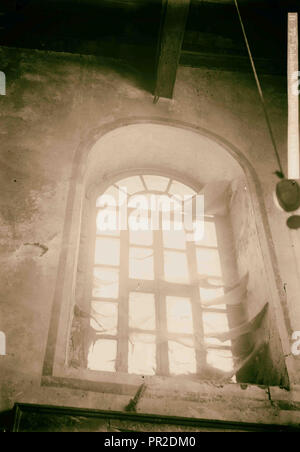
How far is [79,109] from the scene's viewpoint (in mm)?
4422

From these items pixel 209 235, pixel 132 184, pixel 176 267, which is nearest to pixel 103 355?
pixel 176 267

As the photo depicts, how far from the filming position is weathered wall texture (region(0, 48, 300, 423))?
270 cm

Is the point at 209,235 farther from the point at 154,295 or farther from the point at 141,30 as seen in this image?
the point at 141,30

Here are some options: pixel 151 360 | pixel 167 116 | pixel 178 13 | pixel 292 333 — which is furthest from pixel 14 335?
pixel 178 13

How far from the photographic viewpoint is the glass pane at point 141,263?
399cm

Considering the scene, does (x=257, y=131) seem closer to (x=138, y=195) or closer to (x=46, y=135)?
(x=138, y=195)

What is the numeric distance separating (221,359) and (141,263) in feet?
3.97

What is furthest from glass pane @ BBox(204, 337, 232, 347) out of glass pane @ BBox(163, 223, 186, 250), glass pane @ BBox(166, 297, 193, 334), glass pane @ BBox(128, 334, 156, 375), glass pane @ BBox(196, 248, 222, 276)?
glass pane @ BBox(163, 223, 186, 250)

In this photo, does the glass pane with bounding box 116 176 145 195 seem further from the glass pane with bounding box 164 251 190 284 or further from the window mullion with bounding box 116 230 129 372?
the glass pane with bounding box 164 251 190 284

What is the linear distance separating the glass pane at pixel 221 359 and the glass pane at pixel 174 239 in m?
1.21

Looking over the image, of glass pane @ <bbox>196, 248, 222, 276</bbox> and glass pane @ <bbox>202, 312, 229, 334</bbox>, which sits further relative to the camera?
glass pane @ <bbox>196, 248, 222, 276</bbox>

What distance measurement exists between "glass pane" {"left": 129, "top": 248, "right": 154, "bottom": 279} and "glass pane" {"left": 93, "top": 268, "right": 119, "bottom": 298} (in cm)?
17

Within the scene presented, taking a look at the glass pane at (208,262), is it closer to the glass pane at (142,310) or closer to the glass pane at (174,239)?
the glass pane at (174,239)

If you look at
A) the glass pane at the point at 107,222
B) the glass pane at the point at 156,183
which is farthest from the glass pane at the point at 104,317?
the glass pane at the point at 156,183
